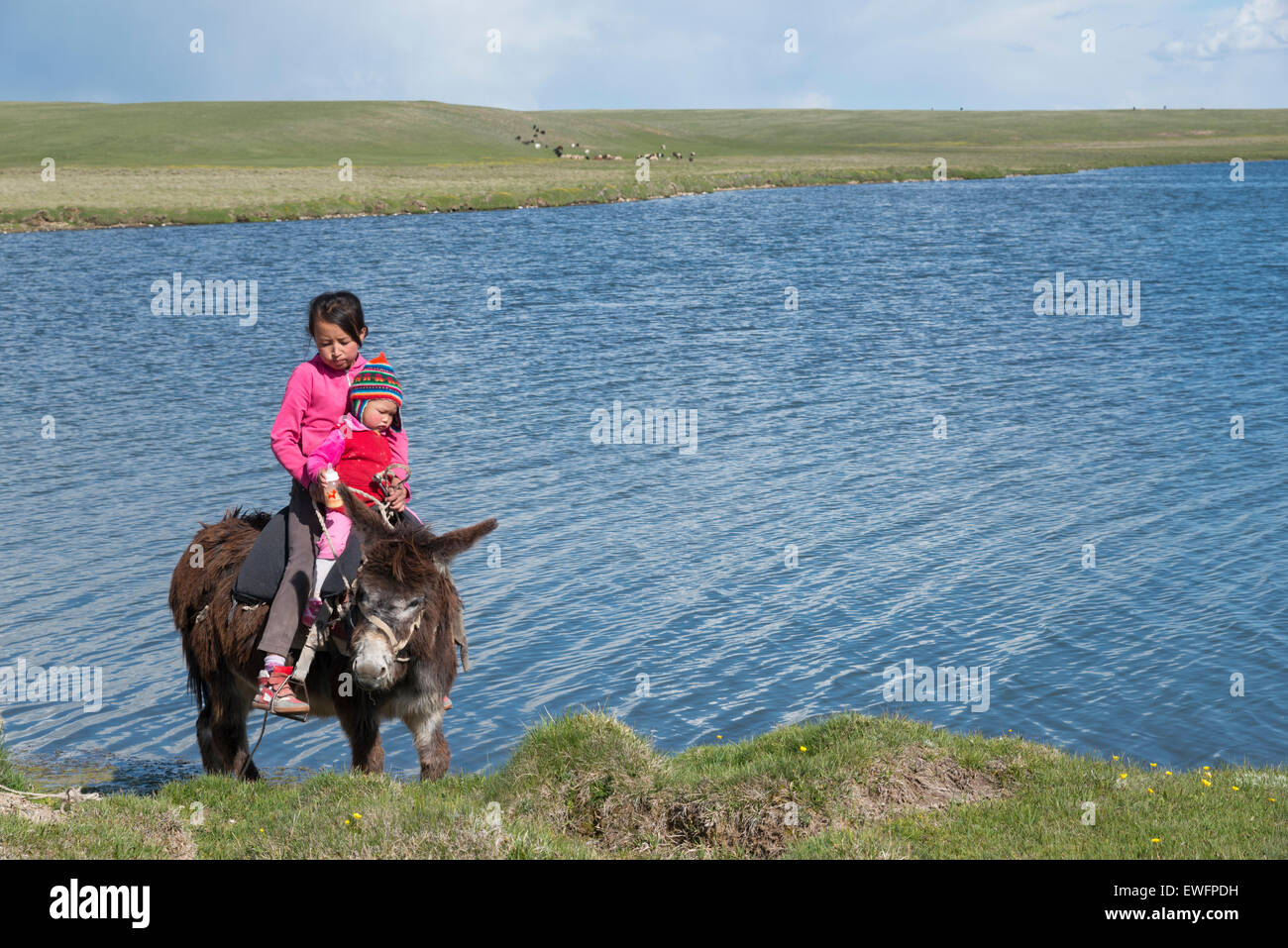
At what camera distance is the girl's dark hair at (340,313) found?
676cm

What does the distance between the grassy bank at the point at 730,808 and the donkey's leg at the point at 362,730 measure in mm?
179

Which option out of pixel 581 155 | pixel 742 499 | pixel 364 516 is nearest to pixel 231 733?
pixel 364 516

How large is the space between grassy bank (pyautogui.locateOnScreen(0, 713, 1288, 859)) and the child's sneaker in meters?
0.60

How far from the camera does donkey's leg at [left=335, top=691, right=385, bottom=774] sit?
729 centimetres

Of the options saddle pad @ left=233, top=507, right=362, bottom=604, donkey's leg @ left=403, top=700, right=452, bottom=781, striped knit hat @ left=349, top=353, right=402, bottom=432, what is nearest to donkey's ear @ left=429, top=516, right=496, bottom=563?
striped knit hat @ left=349, top=353, right=402, bottom=432

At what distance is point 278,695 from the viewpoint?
6875mm

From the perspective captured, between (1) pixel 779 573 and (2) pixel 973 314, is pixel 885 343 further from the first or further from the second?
(1) pixel 779 573

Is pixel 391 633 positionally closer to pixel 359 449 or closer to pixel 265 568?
pixel 359 449

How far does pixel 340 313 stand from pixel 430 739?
2637mm

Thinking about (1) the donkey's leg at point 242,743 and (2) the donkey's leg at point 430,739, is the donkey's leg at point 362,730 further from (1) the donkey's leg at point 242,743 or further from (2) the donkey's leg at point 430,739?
(1) the donkey's leg at point 242,743

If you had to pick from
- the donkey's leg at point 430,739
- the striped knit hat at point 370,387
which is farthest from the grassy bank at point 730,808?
the striped knit hat at point 370,387

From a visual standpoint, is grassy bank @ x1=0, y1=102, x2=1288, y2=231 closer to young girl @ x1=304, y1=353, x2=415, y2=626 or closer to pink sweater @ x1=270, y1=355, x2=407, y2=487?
pink sweater @ x1=270, y1=355, x2=407, y2=487

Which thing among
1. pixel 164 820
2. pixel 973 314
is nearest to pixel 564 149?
pixel 973 314
